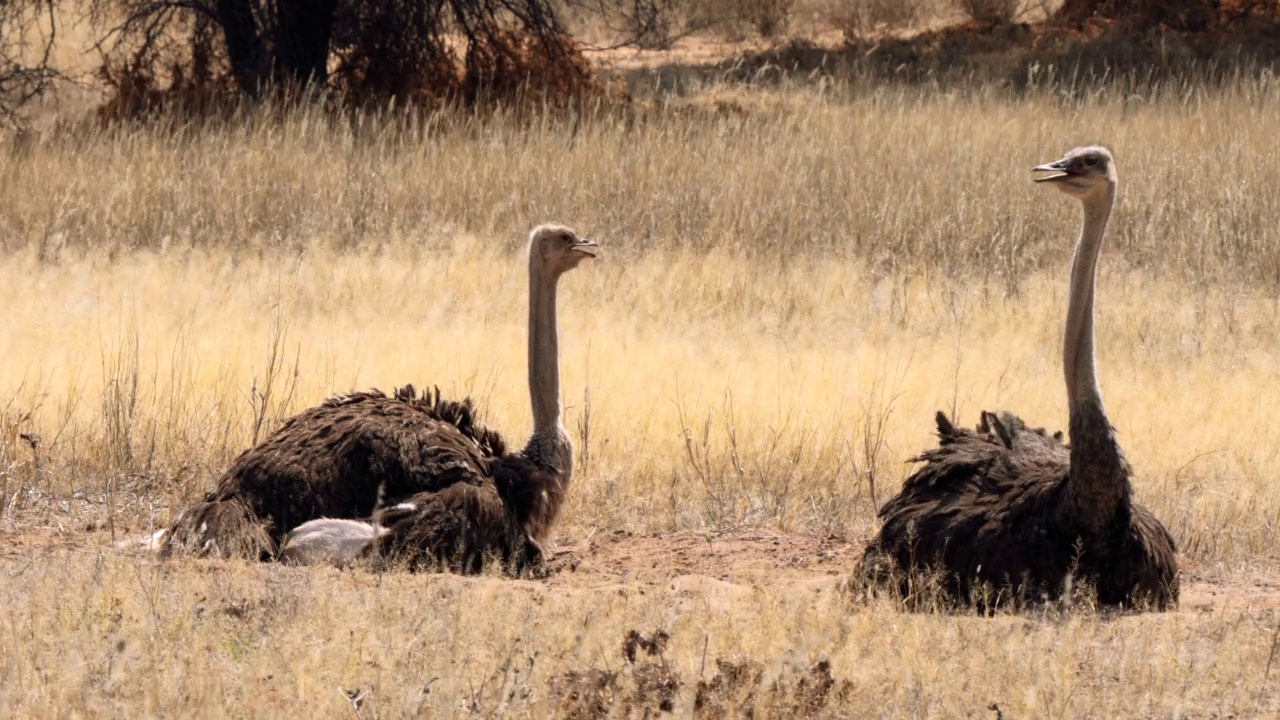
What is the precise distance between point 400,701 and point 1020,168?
1280cm

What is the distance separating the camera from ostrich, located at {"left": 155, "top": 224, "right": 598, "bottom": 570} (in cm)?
728

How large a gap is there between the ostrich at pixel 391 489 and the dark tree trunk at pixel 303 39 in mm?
13722

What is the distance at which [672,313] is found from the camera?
13680 mm

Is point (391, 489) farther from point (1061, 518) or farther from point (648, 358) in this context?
point (648, 358)

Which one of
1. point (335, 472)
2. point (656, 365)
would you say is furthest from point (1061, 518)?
point (656, 365)

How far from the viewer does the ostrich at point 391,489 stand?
728cm

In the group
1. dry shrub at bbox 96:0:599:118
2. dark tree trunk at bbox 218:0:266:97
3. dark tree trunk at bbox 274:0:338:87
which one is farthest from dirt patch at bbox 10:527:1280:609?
dark tree trunk at bbox 274:0:338:87

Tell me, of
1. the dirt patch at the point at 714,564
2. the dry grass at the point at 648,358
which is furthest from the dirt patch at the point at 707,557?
the dry grass at the point at 648,358

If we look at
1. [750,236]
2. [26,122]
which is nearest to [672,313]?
[750,236]

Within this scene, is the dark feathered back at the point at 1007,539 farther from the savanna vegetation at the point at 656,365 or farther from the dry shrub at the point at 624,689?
the dry shrub at the point at 624,689

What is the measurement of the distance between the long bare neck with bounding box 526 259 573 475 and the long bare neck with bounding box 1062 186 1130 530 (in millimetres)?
2150

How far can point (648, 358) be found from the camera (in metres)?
11.9

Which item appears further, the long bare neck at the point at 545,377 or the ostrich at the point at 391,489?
the long bare neck at the point at 545,377

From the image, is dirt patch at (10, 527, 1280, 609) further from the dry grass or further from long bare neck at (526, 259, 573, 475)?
long bare neck at (526, 259, 573, 475)
